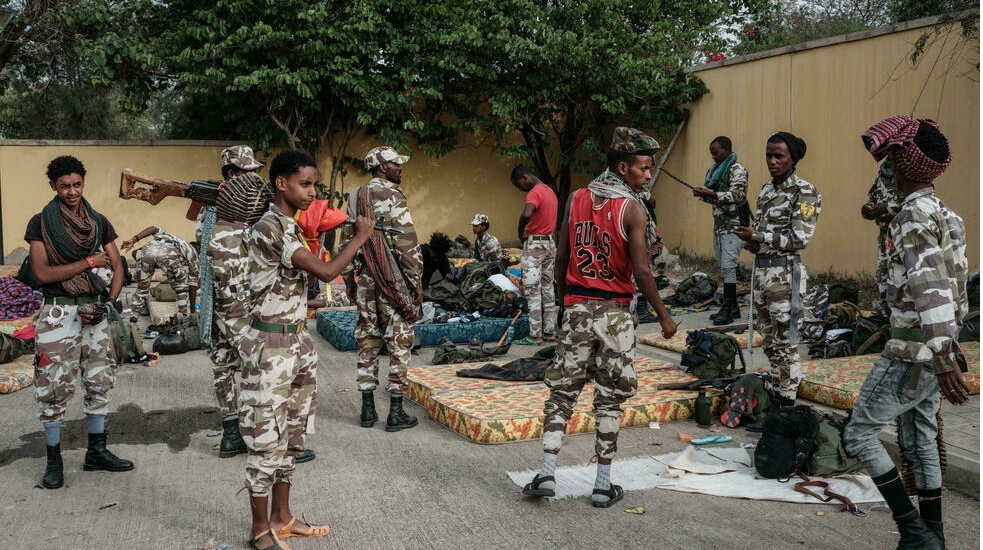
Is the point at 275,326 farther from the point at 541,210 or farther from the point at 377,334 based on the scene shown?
the point at 541,210

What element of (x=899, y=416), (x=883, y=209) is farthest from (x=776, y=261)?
(x=899, y=416)

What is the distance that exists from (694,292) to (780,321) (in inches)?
249

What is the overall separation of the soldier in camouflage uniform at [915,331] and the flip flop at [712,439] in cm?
197

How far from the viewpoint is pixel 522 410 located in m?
6.14

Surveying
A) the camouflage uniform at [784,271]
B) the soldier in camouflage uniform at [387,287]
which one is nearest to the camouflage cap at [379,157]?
the soldier in camouflage uniform at [387,287]

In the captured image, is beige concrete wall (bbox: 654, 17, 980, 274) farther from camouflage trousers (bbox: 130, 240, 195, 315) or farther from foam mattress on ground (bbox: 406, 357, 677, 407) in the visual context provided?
camouflage trousers (bbox: 130, 240, 195, 315)

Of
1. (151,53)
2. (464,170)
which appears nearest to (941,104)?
(464,170)

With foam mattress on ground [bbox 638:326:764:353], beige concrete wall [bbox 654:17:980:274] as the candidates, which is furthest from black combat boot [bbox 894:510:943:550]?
beige concrete wall [bbox 654:17:980:274]

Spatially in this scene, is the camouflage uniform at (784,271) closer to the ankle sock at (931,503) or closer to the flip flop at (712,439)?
the flip flop at (712,439)

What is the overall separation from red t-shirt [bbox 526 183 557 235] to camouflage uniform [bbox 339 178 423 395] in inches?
117

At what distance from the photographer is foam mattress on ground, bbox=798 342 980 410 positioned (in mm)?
6312

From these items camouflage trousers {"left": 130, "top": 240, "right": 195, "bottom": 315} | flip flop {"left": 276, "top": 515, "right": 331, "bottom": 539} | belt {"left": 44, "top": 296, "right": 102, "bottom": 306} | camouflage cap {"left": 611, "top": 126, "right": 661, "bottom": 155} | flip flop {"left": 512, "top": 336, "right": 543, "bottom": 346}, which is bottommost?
flip flop {"left": 276, "top": 515, "right": 331, "bottom": 539}

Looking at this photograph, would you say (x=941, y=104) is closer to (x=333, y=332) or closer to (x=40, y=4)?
(x=333, y=332)

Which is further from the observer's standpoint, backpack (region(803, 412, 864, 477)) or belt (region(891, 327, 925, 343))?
backpack (region(803, 412, 864, 477))
